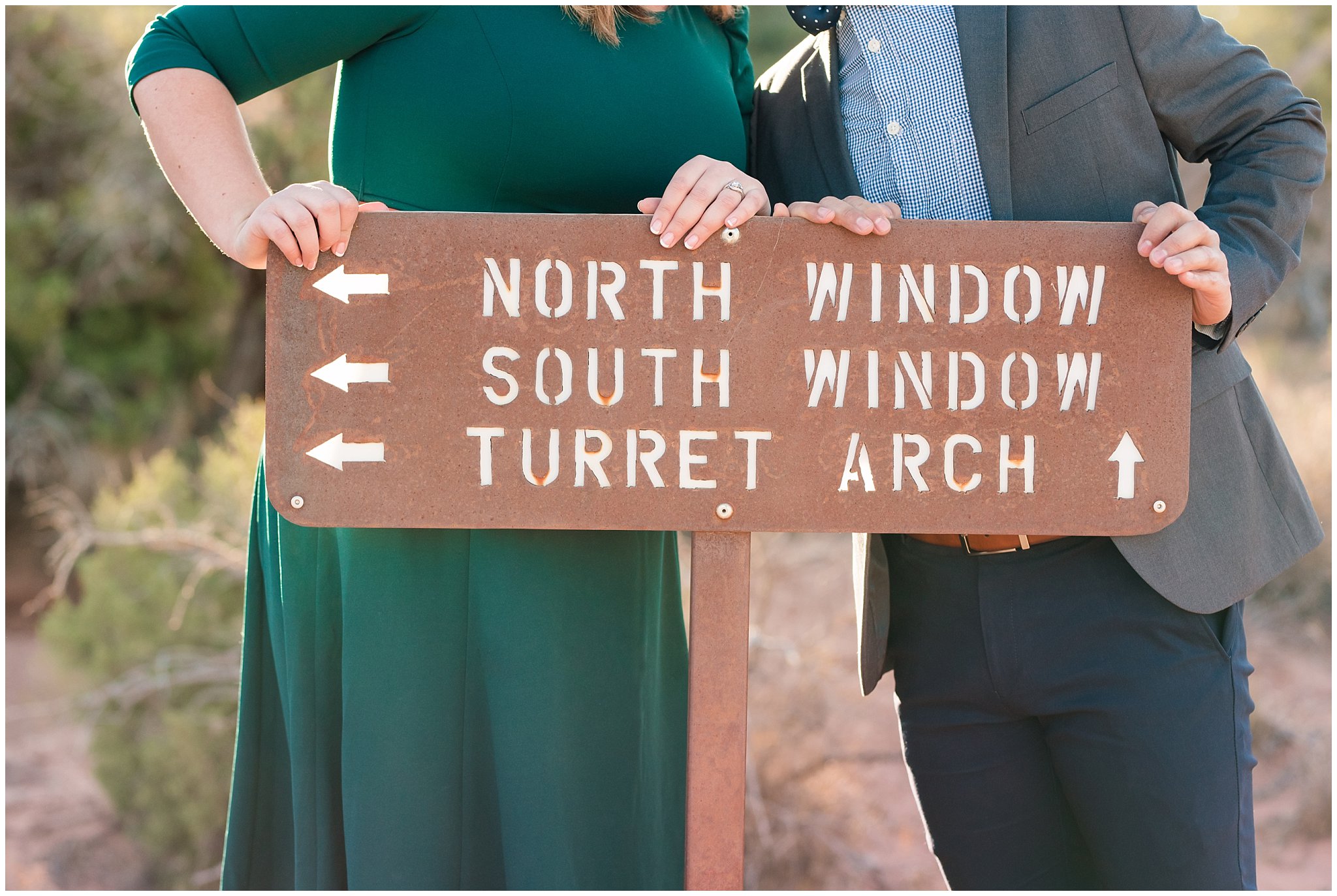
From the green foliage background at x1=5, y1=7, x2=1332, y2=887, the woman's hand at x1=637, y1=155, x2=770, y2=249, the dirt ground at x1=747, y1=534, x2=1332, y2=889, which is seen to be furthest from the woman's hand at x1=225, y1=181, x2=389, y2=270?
the green foliage background at x1=5, y1=7, x2=1332, y2=887

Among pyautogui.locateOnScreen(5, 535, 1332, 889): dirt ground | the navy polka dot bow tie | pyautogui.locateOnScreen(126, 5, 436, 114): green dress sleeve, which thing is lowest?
pyautogui.locateOnScreen(5, 535, 1332, 889): dirt ground

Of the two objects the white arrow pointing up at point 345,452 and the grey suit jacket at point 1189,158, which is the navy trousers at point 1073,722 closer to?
the grey suit jacket at point 1189,158

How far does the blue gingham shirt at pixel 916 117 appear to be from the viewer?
1399 millimetres

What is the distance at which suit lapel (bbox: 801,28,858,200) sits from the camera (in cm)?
146

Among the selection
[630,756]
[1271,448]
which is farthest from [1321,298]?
[630,756]

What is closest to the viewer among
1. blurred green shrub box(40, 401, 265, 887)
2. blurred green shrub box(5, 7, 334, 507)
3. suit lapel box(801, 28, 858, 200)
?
suit lapel box(801, 28, 858, 200)

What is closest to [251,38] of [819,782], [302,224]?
[302,224]

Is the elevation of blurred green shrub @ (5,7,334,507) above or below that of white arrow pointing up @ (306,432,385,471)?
above

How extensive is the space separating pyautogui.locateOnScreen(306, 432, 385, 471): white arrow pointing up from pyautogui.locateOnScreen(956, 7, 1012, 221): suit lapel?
0.85m

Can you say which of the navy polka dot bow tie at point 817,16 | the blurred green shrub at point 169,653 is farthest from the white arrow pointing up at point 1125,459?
the blurred green shrub at point 169,653

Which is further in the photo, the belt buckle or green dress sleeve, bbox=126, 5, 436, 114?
the belt buckle

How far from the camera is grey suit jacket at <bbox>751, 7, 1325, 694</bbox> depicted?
131 cm

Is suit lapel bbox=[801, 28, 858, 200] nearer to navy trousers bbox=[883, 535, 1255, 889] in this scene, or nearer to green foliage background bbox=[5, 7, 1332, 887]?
navy trousers bbox=[883, 535, 1255, 889]

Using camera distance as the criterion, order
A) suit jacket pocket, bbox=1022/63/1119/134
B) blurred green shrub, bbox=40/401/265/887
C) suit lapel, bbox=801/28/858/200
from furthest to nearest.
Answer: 1. blurred green shrub, bbox=40/401/265/887
2. suit lapel, bbox=801/28/858/200
3. suit jacket pocket, bbox=1022/63/1119/134
